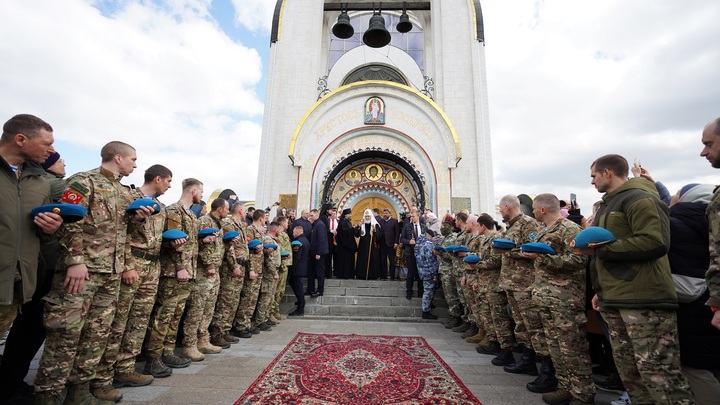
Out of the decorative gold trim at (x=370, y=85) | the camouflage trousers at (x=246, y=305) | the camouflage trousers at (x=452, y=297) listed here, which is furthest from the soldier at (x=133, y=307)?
the decorative gold trim at (x=370, y=85)

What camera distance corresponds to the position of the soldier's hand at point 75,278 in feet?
8.17

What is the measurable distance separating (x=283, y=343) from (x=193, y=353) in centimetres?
128

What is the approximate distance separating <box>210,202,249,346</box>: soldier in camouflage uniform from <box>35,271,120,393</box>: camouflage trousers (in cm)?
200

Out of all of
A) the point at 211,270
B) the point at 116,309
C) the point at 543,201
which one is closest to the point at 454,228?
the point at 543,201

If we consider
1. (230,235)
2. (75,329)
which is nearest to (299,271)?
(230,235)

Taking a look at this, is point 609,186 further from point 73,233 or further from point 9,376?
point 9,376

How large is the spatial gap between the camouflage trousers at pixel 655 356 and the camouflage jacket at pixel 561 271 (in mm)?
680

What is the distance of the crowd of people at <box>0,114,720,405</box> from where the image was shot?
2.24 meters

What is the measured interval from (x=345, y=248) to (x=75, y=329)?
6689 mm

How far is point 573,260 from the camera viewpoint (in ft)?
9.98

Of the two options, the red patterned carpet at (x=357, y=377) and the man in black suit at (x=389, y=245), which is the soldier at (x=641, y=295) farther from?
the man in black suit at (x=389, y=245)

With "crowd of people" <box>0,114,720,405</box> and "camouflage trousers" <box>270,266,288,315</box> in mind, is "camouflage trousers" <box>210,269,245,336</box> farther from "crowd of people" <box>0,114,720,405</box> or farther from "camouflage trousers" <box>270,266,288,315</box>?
"camouflage trousers" <box>270,266,288,315</box>

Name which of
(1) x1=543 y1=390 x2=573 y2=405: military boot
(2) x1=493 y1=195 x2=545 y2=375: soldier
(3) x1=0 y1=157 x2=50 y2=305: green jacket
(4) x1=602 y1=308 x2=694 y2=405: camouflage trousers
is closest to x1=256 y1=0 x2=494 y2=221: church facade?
(2) x1=493 y1=195 x2=545 y2=375: soldier

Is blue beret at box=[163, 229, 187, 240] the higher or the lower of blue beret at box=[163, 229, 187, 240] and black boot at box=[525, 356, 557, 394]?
the higher
